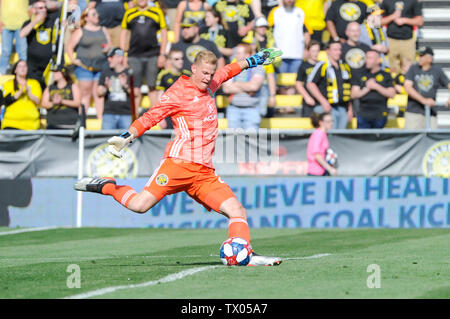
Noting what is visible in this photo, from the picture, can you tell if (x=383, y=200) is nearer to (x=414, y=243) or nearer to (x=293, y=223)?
(x=293, y=223)

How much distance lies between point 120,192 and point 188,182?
2.60 ft

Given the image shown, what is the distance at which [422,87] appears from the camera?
18438mm

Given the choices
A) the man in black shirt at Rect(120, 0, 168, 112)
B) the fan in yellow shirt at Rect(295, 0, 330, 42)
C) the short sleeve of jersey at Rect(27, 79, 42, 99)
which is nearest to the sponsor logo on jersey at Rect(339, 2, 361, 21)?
the fan in yellow shirt at Rect(295, 0, 330, 42)

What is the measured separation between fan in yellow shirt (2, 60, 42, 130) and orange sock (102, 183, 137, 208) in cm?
884

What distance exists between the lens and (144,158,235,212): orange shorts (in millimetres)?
9523

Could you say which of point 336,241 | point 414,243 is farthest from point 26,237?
point 414,243

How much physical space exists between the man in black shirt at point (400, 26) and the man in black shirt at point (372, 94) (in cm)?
233

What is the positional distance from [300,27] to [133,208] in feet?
34.4

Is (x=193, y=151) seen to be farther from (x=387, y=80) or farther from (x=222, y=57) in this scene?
(x=387, y=80)

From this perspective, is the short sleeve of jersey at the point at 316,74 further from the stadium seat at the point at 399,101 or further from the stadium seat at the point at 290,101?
the stadium seat at the point at 399,101

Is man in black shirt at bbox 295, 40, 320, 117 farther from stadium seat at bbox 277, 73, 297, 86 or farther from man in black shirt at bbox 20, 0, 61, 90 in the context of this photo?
man in black shirt at bbox 20, 0, 61, 90

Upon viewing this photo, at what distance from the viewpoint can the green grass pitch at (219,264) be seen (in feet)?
24.1

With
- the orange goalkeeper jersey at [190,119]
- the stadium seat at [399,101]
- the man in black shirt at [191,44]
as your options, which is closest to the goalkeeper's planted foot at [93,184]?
the orange goalkeeper jersey at [190,119]

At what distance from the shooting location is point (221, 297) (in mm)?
6953
